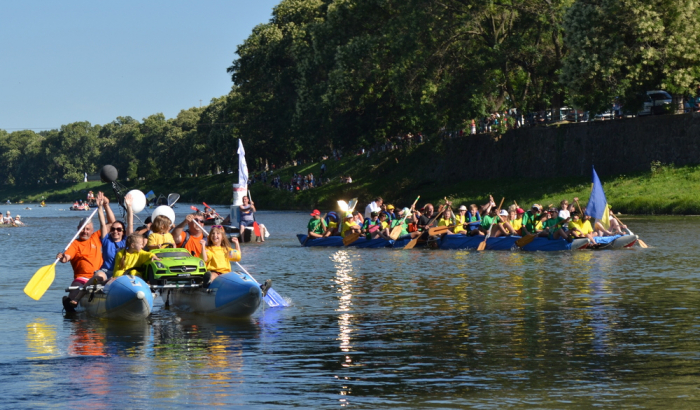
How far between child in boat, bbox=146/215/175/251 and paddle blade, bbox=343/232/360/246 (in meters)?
17.6

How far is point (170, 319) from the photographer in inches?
668

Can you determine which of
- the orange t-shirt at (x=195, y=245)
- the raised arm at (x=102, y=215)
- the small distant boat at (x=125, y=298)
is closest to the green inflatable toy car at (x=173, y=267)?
the small distant boat at (x=125, y=298)

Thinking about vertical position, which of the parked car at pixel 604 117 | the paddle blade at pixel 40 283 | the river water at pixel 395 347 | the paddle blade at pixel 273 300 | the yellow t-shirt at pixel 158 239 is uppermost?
the parked car at pixel 604 117

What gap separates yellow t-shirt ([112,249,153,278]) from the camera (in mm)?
16453

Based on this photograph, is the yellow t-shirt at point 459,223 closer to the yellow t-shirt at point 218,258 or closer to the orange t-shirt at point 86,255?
the yellow t-shirt at point 218,258

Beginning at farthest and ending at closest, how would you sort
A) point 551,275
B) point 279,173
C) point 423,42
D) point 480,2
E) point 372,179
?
point 279,173 < point 372,179 < point 423,42 < point 480,2 < point 551,275

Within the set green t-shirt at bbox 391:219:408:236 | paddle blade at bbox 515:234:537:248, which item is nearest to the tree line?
green t-shirt at bbox 391:219:408:236

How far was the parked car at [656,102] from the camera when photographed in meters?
49.1

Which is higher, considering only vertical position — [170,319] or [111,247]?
[111,247]

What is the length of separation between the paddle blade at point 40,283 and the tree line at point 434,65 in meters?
33.7

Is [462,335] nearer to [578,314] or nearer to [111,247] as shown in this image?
[578,314]

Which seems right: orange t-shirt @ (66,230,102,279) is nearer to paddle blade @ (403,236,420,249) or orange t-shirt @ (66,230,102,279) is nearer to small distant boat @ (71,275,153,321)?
small distant boat @ (71,275,153,321)

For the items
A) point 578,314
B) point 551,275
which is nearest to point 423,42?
point 551,275

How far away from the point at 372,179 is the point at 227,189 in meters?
29.6
